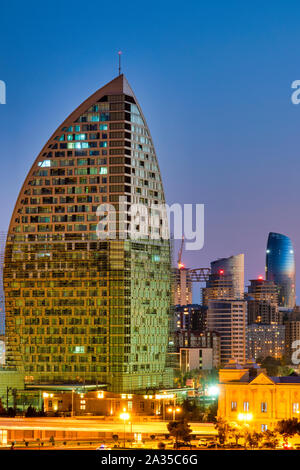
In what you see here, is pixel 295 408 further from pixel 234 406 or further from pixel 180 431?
pixel 180 431

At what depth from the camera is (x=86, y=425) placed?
79.6 meters

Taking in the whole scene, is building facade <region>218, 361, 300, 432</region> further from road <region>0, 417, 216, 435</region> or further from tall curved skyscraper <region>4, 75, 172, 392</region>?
tall curved skyscraper <region>4, 75, 172, 392</region>

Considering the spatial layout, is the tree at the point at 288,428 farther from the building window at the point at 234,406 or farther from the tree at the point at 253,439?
the building window at the point at 234,406

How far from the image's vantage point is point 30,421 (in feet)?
267

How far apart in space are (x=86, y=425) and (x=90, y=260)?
27504 millimetres

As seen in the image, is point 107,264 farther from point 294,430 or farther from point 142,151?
point 294,430

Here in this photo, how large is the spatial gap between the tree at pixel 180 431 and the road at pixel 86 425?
419 centimetres

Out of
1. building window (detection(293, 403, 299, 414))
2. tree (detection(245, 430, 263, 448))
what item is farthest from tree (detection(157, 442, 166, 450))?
building window (detection(293, 403, 299, 414))

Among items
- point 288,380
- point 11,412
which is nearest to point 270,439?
point 288,380

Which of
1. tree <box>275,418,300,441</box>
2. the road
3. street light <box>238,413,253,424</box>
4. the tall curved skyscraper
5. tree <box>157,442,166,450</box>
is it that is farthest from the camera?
the tall curved skyscraper

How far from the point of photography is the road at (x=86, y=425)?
7525 cm

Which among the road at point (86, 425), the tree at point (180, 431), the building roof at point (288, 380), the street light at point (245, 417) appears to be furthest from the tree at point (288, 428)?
the building roof at point (288, 380)

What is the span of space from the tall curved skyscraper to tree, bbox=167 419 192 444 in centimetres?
3156

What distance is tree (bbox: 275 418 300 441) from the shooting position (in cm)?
7044
